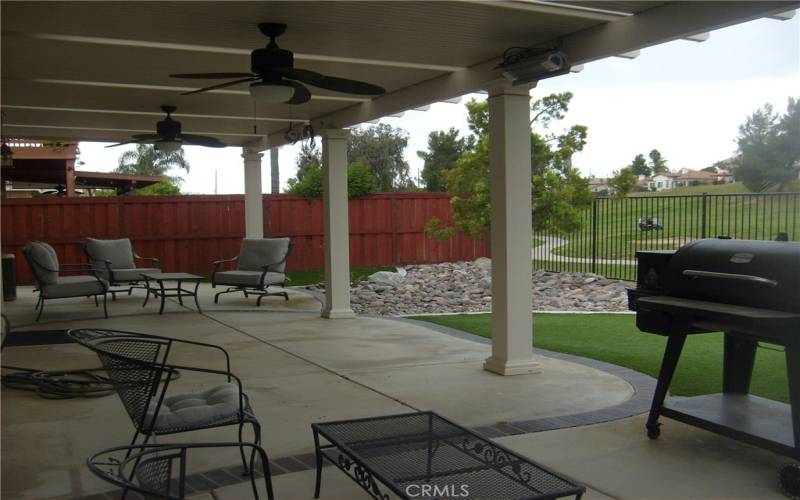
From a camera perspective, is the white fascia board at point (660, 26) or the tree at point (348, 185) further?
the tree at point (348, 185)

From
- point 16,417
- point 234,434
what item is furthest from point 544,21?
point 16,417

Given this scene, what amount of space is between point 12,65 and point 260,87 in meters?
2.71

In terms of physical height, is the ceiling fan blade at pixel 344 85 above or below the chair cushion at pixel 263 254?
above

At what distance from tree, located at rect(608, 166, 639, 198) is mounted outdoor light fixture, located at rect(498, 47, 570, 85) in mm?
6722

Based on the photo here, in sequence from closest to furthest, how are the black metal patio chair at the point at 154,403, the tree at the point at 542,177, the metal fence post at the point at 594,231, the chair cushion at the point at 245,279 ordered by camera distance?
the black metal patio chair at the point at 154,403
the chair cushion at the point at 245,279
the tree at the point at 542,177
the metal fence post at the point at 594,231

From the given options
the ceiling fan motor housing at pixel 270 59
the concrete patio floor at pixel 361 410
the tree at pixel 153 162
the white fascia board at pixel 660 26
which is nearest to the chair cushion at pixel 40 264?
the concrete patio floor at pixel 361 410

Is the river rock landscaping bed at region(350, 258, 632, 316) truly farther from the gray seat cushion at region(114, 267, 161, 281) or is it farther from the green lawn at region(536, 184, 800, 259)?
the gray seat cushion at region(114, 267, 161, 281)

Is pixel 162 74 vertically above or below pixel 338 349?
above

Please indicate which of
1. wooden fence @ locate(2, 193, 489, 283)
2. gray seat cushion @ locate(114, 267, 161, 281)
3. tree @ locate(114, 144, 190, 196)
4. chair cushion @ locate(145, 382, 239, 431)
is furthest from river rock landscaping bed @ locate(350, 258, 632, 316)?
tree @ locate(114, 144, 190, 196)

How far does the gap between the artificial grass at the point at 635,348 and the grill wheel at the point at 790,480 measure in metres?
1.18

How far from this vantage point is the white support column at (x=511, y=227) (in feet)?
19.4

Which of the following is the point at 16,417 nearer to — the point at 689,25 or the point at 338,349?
the point at 338,349

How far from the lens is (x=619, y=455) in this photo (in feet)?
12.9

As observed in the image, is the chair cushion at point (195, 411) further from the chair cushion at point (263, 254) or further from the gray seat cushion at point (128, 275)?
the chair cushion at point (263, 254)
